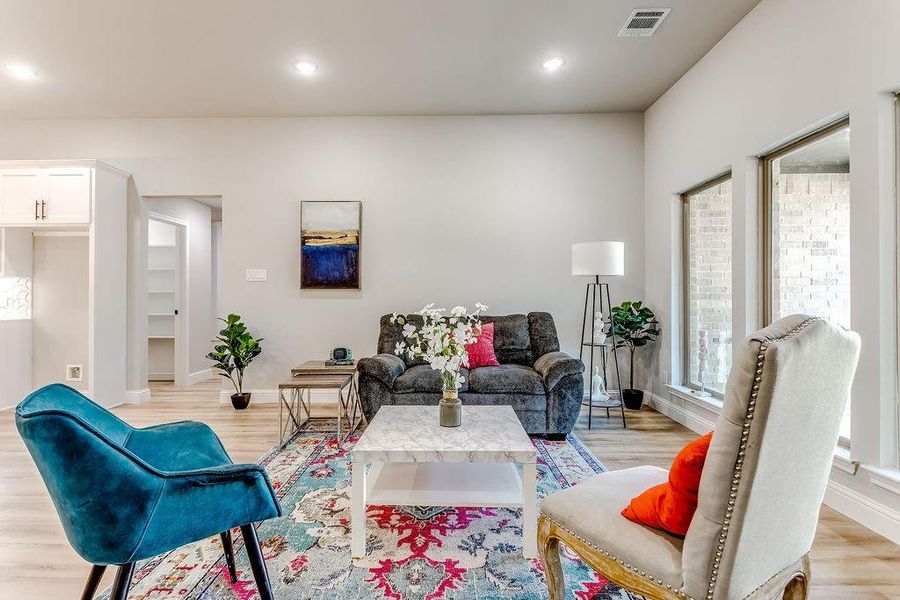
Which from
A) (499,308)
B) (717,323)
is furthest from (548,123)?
(717,323)

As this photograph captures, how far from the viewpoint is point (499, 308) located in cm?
464

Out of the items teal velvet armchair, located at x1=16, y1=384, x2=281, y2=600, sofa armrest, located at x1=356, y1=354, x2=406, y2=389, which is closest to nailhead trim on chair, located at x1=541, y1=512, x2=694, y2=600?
teal velvet armchair, located at x1=16, y1=384, x2=281, y2=600

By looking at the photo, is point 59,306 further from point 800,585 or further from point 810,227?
point 810,227

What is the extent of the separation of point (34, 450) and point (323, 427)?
274 centimetres

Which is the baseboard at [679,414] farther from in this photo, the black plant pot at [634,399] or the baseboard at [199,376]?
the baseboard at [199,376]

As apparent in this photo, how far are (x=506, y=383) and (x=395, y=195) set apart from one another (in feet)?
7.69

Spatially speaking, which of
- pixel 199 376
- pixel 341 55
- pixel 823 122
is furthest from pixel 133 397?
pixel 823 122

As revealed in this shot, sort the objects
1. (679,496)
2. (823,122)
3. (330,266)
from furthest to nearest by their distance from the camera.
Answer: (330,266) < (823,122) < (679,496)

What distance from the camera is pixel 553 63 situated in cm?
364

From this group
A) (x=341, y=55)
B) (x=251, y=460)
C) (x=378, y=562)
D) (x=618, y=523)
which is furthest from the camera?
(x=341, y=55)

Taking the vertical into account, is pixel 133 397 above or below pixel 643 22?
below

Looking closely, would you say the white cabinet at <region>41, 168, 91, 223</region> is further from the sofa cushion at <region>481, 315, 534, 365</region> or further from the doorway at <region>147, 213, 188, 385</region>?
the sofa cushion at <region>481, 315, 534, 365</region>

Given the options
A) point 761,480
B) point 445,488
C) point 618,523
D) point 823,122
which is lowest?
point 445,488

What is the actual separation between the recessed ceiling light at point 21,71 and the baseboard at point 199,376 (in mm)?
3532
